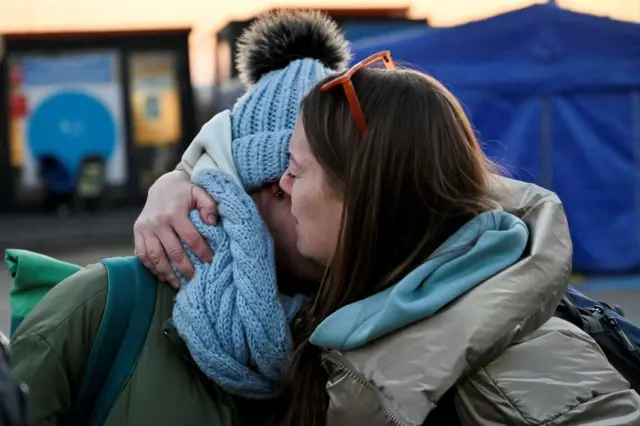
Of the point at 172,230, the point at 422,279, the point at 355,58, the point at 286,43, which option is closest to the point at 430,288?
the point at 422,279

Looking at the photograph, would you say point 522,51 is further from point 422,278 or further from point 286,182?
point 422,278

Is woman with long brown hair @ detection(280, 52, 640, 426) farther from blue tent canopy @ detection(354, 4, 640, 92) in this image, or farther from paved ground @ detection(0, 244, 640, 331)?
blue tent canopy @ detection(354, 4, 640, 92)

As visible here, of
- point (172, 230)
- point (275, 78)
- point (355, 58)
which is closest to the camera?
point (172, 230)

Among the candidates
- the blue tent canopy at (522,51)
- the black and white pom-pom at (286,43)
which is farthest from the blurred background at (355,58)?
the black and white pom-pom at (286,43)

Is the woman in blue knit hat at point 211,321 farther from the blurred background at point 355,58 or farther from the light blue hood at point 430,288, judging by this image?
the blurred background at point 355,58

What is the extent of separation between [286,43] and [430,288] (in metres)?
0.80

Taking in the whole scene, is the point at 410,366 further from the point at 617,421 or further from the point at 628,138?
the point at 628,138

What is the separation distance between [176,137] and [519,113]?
25.3 ft

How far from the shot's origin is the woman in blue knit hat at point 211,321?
1.66 m

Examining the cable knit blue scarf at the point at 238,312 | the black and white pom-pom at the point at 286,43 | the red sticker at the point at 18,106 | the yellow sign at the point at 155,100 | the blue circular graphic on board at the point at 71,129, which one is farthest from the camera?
the yellow sign at the point at 155,100

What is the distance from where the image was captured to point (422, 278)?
1.51 m

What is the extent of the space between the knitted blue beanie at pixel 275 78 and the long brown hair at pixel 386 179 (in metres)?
0.26

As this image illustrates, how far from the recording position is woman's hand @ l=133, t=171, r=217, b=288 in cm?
179

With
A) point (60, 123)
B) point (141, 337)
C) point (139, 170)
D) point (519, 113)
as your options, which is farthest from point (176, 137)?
point (141, 337)
